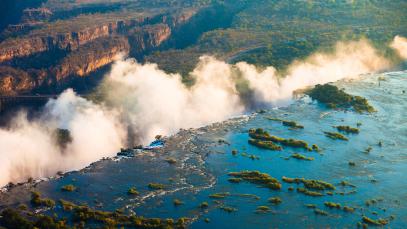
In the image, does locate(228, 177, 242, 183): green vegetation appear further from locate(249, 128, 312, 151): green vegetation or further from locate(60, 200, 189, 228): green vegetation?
locate(249, 128, 312, 151): green vegetation

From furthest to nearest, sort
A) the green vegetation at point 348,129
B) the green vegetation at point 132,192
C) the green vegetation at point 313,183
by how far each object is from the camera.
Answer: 1. the green vegetation at point 348,129
2. the green vegetation at point 313,183
3. the green vegetation at point 132,192

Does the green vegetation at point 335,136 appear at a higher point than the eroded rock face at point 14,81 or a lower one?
lower

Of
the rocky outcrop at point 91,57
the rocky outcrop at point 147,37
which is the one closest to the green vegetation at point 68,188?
the rocky outcrop at point 91,57

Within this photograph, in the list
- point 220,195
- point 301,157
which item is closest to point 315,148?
point 301,157

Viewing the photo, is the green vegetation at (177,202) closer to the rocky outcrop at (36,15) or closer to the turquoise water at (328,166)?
the turquoise water at (328,166)

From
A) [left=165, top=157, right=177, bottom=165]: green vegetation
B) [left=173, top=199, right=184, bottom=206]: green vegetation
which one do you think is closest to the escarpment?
[left=165, top=157, right=177, bottom=165]: green vegetation

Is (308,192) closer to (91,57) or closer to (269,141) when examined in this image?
(269,141)

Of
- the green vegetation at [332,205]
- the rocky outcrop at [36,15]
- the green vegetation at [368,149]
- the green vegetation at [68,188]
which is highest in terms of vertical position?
the rocky outcrop at [36,15]
